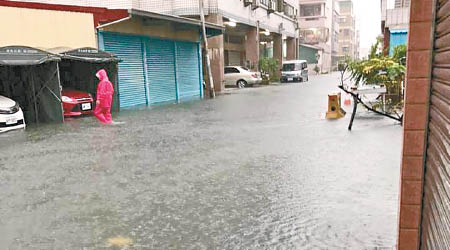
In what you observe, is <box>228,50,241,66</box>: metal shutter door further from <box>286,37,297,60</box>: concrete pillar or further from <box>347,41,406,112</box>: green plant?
<box>347,41,406,112</box>: green plant

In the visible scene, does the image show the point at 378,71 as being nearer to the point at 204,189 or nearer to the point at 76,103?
the point at 204,189

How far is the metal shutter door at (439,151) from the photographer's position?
5.82ft

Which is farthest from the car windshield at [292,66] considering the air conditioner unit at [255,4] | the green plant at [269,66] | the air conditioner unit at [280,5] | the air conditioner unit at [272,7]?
the air conditioner unit at [255,4]

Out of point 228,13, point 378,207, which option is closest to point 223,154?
point 378,207

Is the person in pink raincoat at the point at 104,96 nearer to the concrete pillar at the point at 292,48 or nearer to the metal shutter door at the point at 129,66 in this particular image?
the metal shutter door at the point at 129,66

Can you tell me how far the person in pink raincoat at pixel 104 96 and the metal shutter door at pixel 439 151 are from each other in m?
9.65

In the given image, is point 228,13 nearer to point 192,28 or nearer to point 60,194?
point 192,28

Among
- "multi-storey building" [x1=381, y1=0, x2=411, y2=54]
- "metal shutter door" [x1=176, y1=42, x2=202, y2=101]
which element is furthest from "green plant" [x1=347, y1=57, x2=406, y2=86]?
"metal shutter door" [x1=176, y1=42, x2=202, y2=101]

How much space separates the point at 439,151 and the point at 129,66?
15.1 m

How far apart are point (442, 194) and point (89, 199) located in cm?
394

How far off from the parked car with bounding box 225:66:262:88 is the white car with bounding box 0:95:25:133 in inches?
755

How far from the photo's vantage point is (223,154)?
6953 mm

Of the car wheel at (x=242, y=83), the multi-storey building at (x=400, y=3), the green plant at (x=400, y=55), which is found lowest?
the car wheel at (x=242, y=83)

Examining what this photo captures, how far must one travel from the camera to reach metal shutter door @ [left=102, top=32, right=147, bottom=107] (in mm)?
15188
